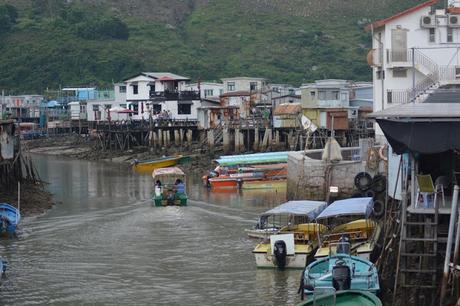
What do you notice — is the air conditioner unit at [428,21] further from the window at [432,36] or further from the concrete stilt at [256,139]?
the concrete stilt at [256,139]

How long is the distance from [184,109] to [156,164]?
1847 cm

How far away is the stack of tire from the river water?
3859mm

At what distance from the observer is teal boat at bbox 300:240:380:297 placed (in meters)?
26.2

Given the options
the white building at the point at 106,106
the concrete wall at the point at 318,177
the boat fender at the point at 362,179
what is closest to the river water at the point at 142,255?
the concrete wall at the point at 318,177

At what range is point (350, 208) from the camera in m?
34.7

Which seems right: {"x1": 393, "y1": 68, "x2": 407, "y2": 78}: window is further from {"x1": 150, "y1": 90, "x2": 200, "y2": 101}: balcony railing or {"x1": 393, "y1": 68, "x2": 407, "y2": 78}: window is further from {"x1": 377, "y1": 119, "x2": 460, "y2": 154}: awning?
{"x1": 150, "y1": 90, "x2": 200, "y2": 101}: balcony railing

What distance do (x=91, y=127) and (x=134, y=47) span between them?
40497 millimetres

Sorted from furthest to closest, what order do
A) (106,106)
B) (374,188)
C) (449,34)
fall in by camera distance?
(106,106) < (449,34) < (374,188)

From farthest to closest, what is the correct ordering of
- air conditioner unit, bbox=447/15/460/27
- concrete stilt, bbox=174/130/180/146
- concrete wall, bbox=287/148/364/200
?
1. concrete stilt, bbox=174/130/180/146
2. air conditioner unit, bbox=447/15/460/27
3. concrete wall, bbox=287/148/364/200

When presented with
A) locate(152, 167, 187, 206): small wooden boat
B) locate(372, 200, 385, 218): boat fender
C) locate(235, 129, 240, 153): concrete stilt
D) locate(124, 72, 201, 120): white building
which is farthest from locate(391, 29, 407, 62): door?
locate(124, 72, 201, 120): white building

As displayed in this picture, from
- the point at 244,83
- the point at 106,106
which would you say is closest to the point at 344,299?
the point at 244,83

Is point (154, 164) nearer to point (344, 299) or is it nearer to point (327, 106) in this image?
point (327, 106)

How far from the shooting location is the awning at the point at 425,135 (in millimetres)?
26062

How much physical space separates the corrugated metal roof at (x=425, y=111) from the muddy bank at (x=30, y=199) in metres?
24.9
